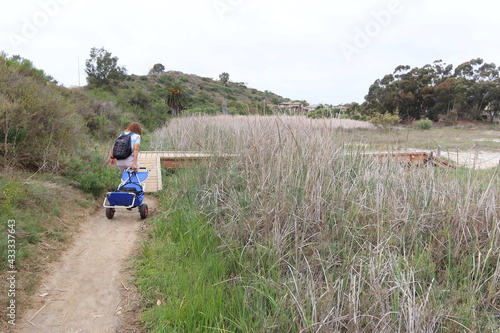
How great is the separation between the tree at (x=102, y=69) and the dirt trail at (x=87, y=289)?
2913 centimetres

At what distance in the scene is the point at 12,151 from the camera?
5027 mm

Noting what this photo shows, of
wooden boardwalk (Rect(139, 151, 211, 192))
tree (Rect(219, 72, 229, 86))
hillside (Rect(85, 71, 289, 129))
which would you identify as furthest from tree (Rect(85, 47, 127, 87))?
tree (Rect(219, 72, 229, 86))

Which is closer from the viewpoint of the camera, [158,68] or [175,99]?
[175,99]

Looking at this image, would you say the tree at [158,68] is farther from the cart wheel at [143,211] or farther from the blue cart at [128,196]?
the cart wheel at [143,211]

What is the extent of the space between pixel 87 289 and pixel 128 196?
6.21 ft

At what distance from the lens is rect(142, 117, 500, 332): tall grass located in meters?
2.08

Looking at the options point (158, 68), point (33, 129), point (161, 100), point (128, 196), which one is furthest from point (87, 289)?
point (158, 68)

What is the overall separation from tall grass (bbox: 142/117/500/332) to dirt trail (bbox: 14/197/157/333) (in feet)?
3.22

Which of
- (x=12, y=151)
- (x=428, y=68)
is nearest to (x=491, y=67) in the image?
(x=428, y=68)

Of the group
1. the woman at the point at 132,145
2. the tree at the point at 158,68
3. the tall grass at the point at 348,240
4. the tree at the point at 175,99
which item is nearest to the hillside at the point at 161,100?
the tree at the point at 175,99

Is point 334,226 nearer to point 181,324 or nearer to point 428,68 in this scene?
point 181,324

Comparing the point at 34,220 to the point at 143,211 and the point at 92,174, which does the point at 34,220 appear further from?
the point at 92,174

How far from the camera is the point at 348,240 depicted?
2.88 meters

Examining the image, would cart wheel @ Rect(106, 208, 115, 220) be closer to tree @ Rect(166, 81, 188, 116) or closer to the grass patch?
the grass patch
